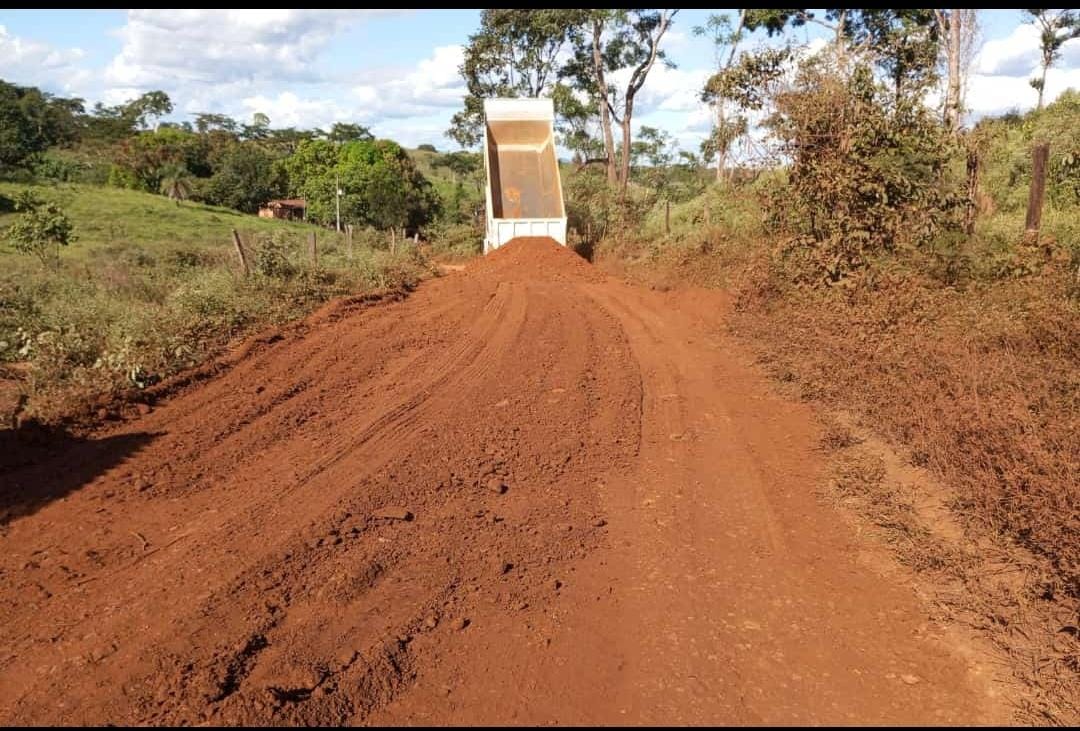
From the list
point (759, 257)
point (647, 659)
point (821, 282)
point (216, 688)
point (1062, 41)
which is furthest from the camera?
point (1062, 41)

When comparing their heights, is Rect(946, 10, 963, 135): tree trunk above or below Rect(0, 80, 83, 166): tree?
below

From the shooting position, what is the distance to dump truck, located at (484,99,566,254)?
60.9 feet

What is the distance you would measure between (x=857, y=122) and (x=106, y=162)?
60865 millimetres

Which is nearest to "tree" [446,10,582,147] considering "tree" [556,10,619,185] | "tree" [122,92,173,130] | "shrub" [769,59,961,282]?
"tree" [556,10,619,185]

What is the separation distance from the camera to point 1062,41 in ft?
100

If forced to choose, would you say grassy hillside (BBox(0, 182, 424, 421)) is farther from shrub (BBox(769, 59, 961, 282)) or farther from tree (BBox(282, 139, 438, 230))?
tree (BBox(282, 139, 438, 230))

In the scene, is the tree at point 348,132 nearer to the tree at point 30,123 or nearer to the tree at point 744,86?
the tree at point 30,123

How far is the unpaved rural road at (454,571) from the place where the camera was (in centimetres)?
333

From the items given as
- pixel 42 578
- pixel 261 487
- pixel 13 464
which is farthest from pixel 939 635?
pixel 13 464

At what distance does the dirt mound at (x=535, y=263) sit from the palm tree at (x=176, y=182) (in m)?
39.2

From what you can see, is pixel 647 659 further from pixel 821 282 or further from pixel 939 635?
pixel 821 282

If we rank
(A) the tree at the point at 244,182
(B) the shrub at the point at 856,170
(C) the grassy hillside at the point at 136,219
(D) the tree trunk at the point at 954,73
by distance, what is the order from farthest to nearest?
1. (A) the tree at the point at 244,182
2. (C) the grassy hillside at the point at 136,219
3. (D) the tree trunk at the point at 954,73
4. (B) the shrub at the point at 856,170

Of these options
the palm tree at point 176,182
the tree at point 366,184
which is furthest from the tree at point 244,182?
the tree at point 366,184

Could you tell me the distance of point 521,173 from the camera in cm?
1994
